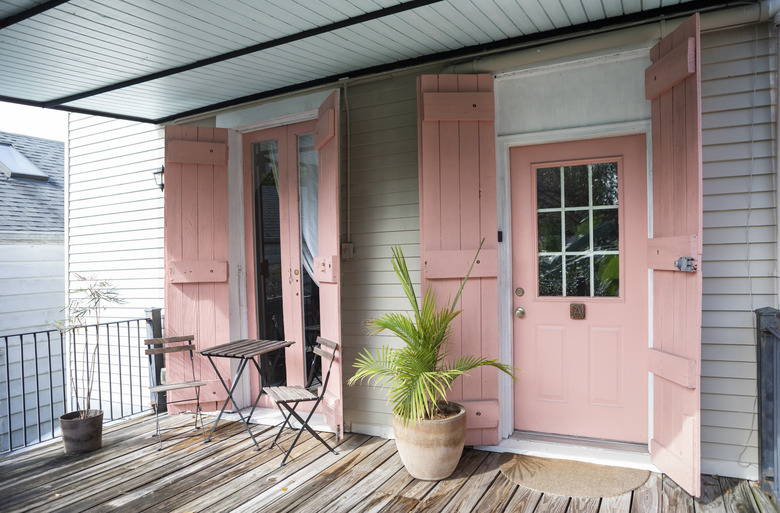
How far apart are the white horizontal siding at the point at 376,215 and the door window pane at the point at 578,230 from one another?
3.06 ft

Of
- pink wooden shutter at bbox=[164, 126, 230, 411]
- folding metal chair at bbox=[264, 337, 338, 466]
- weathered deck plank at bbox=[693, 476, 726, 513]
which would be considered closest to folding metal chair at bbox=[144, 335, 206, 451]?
pink wooden shutter at bbox=[164, 126, 230, 411]

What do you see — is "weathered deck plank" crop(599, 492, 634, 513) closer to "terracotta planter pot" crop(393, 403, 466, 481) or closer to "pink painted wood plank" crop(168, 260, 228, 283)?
"terracotta planter pot" crop(393, 403, 466, 481)

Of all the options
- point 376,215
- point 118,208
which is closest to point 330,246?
point 376,215

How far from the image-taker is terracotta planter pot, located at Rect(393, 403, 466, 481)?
3.03 meters

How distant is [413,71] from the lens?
3820 millimetres

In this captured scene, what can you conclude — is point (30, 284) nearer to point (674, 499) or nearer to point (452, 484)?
point (452, 484)

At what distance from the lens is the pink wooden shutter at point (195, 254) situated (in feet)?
14.6

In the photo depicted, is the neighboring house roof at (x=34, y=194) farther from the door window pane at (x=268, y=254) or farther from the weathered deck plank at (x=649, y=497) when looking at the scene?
the weathered deck plank at (x=649, y=497)

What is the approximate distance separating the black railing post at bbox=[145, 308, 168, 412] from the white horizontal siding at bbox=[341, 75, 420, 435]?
192 cm

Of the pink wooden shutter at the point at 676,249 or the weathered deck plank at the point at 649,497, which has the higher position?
the pink wooden shutter at the point at 676,249

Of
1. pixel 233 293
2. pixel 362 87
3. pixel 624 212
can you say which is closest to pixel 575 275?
pixel 624 212

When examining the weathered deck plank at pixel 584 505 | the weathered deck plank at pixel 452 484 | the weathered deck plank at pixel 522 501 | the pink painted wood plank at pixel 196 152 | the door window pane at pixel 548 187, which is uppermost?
the pink painted wood plank at pixel 196 152

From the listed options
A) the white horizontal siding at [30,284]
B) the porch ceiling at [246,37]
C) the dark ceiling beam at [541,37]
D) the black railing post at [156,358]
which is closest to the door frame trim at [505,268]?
the dark ceiling beam at [541,37]

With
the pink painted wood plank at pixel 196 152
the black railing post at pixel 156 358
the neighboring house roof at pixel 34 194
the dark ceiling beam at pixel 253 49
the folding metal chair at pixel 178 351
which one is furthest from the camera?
the neighboring house roof at pixel 34 194
